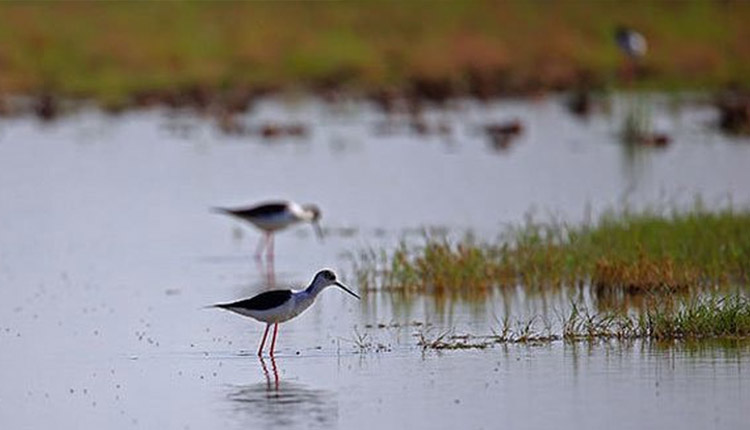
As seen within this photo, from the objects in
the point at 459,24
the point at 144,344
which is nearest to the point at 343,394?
the point at 144,344

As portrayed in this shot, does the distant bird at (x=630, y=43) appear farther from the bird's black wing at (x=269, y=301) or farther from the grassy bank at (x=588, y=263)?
the bird's black wing at (x=269, y=301)

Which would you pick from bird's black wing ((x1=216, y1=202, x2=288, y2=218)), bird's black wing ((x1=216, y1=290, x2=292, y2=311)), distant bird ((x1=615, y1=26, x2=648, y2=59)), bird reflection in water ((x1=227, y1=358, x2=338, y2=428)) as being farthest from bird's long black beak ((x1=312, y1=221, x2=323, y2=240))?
distant bird ((x1=615, y1=26, x2=648, y2=59))

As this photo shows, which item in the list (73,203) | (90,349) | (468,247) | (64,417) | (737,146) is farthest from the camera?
(737,146)

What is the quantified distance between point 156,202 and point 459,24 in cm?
2434

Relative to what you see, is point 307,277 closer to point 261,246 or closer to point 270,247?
point 270,247

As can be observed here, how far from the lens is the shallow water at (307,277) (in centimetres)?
1123

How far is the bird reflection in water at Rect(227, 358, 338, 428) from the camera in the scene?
10750 mm

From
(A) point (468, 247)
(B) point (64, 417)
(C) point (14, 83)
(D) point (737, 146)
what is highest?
(C) point (14, 83)

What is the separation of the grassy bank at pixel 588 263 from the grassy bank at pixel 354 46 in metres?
22.5

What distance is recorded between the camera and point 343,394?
11523mm

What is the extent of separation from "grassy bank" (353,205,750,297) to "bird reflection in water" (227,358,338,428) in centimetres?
355

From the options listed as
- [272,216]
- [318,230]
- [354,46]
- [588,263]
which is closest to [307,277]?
[272,216]

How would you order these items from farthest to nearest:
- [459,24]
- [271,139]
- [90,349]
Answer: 1. [459,24]
2. [271,139]
3. [90,349]

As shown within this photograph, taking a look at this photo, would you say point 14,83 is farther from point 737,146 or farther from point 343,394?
point 343,394
